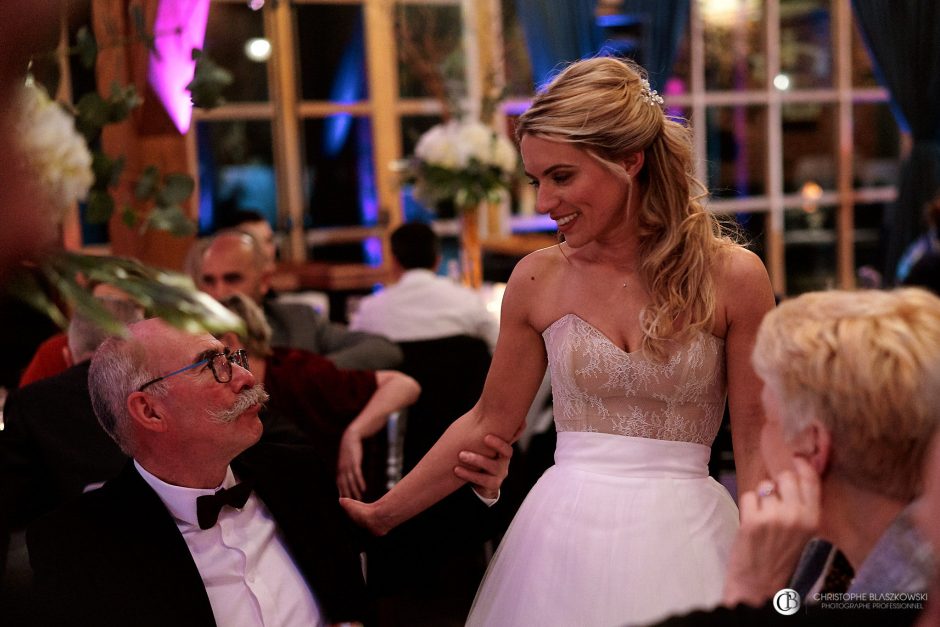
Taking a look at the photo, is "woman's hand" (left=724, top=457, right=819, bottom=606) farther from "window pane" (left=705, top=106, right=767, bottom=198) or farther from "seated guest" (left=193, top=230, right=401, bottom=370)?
"window pane" (left=705, top=106, right=767, bottom=198)

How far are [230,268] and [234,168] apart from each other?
153 inches

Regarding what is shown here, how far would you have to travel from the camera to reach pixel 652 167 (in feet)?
6.40

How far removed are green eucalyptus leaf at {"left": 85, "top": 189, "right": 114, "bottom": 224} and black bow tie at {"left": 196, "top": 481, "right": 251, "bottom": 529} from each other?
685 mm

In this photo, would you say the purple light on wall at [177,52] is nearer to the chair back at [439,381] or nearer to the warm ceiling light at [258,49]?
the chair back at [439,381]

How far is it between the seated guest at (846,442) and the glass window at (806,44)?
8.09m

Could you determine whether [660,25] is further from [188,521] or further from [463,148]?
[188,521]

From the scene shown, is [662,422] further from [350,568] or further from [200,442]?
[200,442]

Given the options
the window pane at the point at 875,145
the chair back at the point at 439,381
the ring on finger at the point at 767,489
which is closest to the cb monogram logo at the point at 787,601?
the ring on finger at the point at 767,489

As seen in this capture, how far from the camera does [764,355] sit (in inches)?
54.5

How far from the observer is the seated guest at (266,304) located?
148 inches

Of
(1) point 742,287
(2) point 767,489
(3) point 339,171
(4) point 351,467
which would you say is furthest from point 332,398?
(3) point 339,171

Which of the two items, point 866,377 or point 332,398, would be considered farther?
point 332,398

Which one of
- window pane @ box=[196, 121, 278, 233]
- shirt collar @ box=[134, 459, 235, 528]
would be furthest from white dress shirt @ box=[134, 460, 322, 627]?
window pane @ box=[196, 121, 278, 233]

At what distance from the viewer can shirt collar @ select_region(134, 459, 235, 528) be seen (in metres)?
2.08
